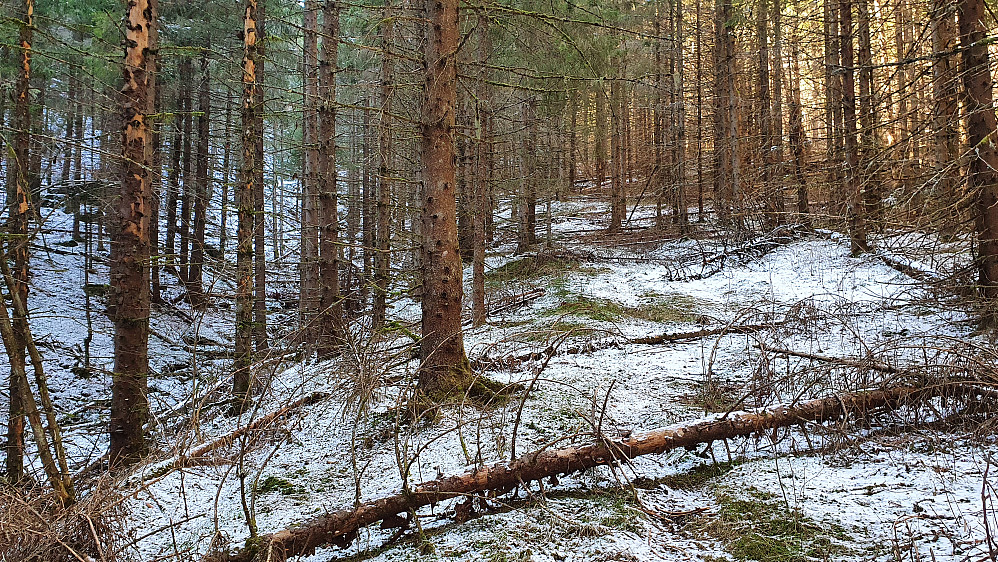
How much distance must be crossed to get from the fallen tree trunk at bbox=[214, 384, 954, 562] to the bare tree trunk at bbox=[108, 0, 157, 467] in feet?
15.6

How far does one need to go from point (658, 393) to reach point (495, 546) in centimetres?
331

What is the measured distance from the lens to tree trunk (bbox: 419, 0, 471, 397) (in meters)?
5.36

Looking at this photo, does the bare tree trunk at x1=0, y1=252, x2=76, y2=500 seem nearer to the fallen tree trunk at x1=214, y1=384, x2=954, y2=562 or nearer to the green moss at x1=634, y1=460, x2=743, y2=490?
the fallen tree trunk at x1=214, y1=384, x2=954, y2=562

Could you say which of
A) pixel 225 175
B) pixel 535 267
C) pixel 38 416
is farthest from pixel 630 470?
pixel 225 175

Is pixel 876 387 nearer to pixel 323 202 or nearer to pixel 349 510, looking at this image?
pixel 349 510

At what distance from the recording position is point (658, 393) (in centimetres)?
589

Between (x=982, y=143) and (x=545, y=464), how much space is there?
6.61m

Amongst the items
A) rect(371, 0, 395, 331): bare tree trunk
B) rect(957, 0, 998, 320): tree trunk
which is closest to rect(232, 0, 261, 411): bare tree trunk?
rect(371, 0, 395, 331): bare tree trunk

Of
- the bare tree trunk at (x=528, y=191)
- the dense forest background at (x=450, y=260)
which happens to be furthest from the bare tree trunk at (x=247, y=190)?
the bare tree trunk at (x=528, y=191)

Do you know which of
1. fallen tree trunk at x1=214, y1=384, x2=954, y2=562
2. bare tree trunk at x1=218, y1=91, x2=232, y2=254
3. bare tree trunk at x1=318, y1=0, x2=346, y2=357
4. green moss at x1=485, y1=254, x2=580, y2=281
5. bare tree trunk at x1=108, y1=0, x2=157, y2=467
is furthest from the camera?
A: green moss at x1=485, y1=254, x2=580, y2=281

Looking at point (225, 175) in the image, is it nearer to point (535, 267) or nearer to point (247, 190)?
point (247, 190)

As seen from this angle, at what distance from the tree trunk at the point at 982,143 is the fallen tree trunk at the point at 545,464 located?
364 cm

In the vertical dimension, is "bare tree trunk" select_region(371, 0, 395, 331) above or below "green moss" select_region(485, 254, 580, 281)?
above

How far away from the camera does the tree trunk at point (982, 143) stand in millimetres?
6465
